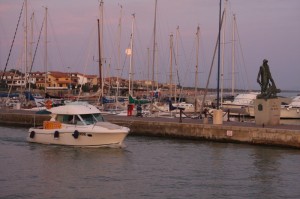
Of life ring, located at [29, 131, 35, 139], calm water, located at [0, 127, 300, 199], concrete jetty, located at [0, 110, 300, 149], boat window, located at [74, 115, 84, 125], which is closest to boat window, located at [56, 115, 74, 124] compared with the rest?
boat window, located at [74, 115, 84, 125]

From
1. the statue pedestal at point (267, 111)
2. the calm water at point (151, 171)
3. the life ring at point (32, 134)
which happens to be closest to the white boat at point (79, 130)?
the life ring at point (32, 134)

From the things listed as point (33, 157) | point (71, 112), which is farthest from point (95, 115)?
point (33, 157)

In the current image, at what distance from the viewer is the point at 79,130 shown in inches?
1247

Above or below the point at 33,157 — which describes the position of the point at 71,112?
above

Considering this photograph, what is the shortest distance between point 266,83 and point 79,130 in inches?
476

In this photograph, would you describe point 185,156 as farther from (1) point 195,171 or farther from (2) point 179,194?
(2) point 179,194

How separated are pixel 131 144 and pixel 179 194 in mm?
14359

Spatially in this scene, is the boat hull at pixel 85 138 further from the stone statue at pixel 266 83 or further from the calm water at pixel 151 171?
the stone statue at pixel 266 83

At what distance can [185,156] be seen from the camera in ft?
96.9

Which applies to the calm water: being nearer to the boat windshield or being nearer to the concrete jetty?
the concrete jetty

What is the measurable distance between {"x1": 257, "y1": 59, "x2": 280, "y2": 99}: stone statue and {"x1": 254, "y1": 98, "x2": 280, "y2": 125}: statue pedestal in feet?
1.28

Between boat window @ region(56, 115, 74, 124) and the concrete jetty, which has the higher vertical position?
boat window @ region(56, 115, 74, 124)

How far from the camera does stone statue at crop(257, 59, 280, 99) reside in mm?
34688

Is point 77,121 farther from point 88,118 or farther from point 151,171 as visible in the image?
point 151,171
